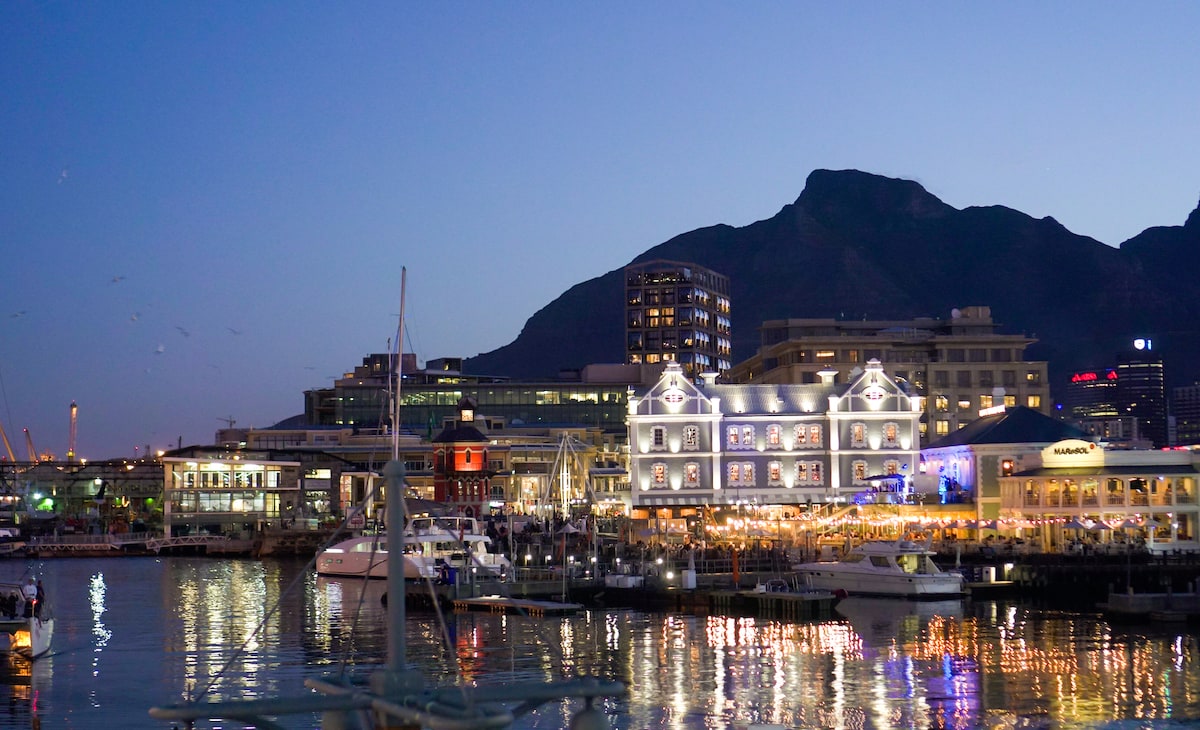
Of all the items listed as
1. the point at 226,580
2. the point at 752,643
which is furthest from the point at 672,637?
the point at 226,580

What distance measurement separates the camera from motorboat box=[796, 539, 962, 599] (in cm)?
7256

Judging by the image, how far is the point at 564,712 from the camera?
39312 millimetres

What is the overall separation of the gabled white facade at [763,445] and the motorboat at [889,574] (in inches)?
995

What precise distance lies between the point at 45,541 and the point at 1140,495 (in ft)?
336

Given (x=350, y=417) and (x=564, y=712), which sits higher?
(x=350, y=417)

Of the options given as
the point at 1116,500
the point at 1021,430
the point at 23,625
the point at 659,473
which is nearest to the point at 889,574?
the point at 1116,500

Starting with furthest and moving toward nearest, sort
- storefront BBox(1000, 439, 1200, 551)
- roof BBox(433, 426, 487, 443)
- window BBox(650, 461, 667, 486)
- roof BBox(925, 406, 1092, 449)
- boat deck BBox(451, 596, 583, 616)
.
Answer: roof BBox(433, 426, 487, 443), window BBox(650, 461, 667, 486), roof BBox(925, 406, 1092, 449), storefront BBox(1000, 439, 1200, 551), boat deck BBox(451, 596, 583, 616)

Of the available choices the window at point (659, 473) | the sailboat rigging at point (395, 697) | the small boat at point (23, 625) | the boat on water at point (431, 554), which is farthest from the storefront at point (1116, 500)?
the sailboat rigging at point (395, 697)

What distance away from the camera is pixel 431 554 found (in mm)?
86125

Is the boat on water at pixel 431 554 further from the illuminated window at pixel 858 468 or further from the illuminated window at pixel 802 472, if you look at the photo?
the illuminated window at pixel 858 468

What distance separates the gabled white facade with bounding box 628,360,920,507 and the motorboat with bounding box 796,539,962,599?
25.3 m

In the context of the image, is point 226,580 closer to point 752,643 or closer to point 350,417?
point 752,643

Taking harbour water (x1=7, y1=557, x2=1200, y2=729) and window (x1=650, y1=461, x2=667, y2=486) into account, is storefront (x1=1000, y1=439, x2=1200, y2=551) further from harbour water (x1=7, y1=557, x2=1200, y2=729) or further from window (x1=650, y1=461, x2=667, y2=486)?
window (x1=650, y1=461, x2=667, y2=486)

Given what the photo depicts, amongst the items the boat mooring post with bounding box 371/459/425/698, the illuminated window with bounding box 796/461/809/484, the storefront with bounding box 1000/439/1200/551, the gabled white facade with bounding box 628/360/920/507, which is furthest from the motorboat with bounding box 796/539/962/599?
the boat mooring post with bounding box 371/459/425/698
